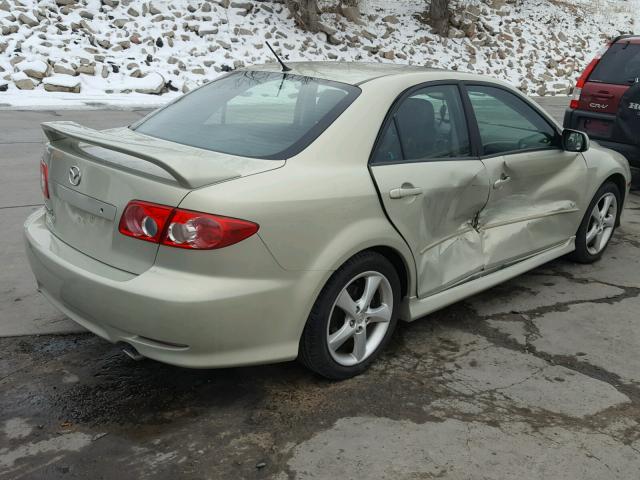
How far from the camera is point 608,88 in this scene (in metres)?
7.42

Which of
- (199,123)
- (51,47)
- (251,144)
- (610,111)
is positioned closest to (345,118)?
(251,144)

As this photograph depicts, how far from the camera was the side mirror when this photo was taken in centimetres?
456

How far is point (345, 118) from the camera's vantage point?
3.28 meters

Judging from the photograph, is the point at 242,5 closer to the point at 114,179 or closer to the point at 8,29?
the point at 8,29

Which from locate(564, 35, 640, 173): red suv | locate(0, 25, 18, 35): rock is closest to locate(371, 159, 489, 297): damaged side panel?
locate(564, 35, 640, 173): red suv

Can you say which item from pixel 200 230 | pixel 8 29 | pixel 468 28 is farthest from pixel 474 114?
pixel 468 28

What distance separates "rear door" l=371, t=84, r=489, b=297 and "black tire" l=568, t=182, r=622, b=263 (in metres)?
1.50

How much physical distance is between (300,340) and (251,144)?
96 centimetres

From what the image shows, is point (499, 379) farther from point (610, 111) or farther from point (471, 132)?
point (610, 111)

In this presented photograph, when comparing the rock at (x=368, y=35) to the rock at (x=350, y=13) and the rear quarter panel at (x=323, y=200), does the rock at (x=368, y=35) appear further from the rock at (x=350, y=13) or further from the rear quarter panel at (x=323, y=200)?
the rear quarter panel at (x=323, y=200)

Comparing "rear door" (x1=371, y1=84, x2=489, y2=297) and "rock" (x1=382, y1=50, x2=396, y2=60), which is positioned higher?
"rear door" (x1=371, y1=84, x2=489, y2=297)

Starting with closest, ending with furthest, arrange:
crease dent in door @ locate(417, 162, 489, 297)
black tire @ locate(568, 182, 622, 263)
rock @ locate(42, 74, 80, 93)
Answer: crease dent in door @ locate(417, 162, 489, 297), black tire @ locate(568, 182, 622, 263), rock @ locate(42, 74, 80, 93)

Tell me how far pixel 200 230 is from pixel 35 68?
Result: 11689 mm

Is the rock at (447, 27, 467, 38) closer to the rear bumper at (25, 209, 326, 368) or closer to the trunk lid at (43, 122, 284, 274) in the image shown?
the trunk lid at (43, 122, 284, 274)
